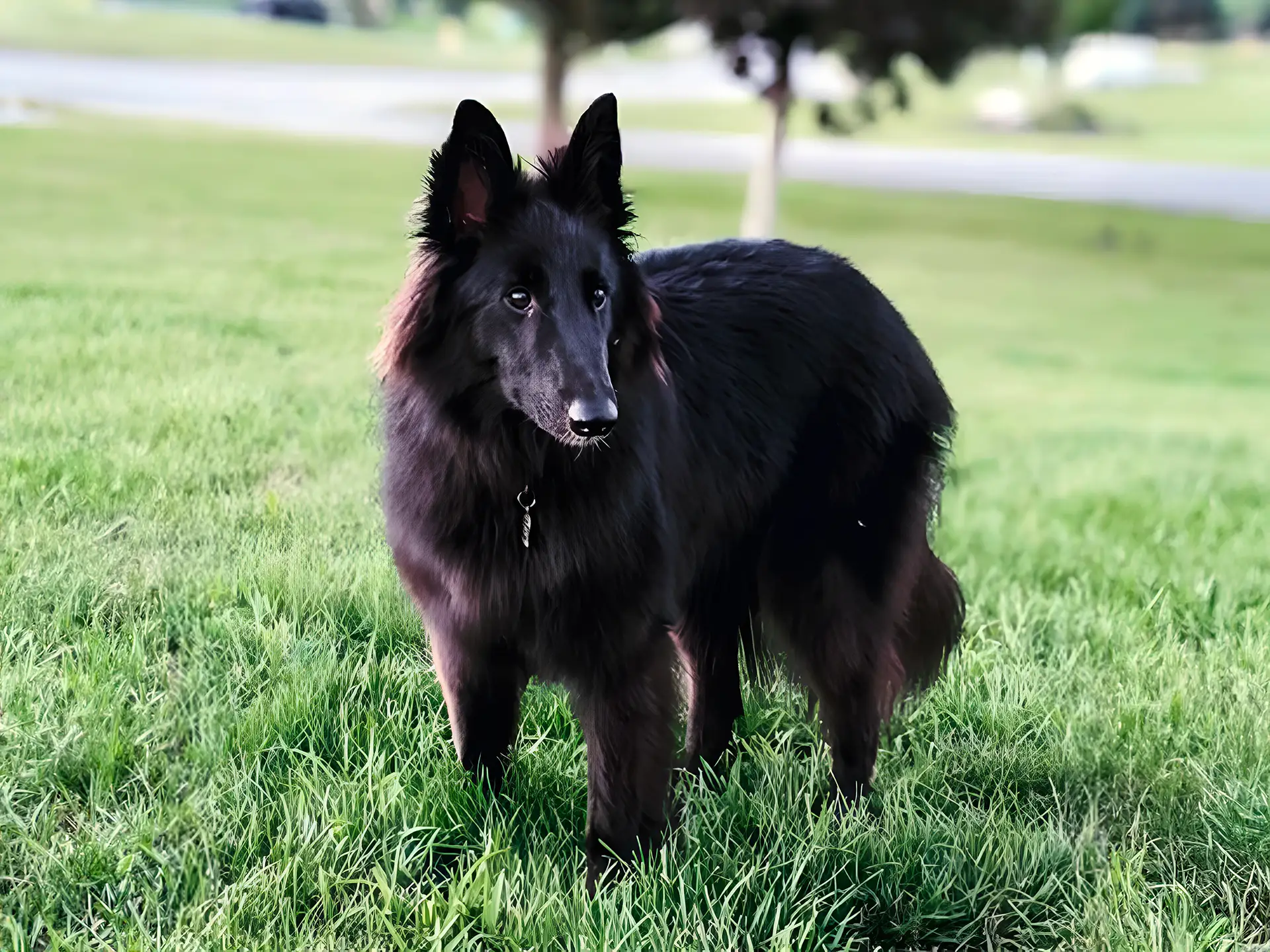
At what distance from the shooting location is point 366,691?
3.07 metres

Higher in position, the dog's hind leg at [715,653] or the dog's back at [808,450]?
the dog's back at [808,450]

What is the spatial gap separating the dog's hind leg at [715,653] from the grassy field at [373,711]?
109 millimetres

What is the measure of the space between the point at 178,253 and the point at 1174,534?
5.70 m

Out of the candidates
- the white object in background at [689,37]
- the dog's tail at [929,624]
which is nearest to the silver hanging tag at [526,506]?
the dog's tail at [929,624]

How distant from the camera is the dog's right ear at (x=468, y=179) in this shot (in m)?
2.19

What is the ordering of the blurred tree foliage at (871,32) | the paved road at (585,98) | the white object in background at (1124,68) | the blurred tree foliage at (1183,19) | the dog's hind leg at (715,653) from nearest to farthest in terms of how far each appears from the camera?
the dog's hind leg at (715,653)
the paved road at (585,98)
the blurred tree foliage at (871,32)
the blurred tree foliage at (1183,19)
the white object in background at (1124,68)

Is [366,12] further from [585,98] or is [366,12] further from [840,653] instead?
[840,653]

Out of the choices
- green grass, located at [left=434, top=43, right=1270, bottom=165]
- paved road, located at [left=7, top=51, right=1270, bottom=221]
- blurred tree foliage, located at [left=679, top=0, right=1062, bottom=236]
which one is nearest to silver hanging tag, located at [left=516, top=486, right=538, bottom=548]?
paved road, located at [left=7, top=51, right=1270, bottom=221]

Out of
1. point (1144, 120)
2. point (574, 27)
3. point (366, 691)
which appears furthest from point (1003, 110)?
point (366, 691)

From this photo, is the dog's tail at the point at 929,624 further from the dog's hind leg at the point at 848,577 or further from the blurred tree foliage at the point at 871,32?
the blurred tree foliage at the point at 871,32

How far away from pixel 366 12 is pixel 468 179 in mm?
9733

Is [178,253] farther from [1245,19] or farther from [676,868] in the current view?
[1245,19]

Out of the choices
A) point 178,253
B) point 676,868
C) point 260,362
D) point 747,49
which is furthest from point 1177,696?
point 747,49

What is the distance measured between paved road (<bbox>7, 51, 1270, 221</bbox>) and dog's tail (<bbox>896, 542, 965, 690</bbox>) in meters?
6.18
